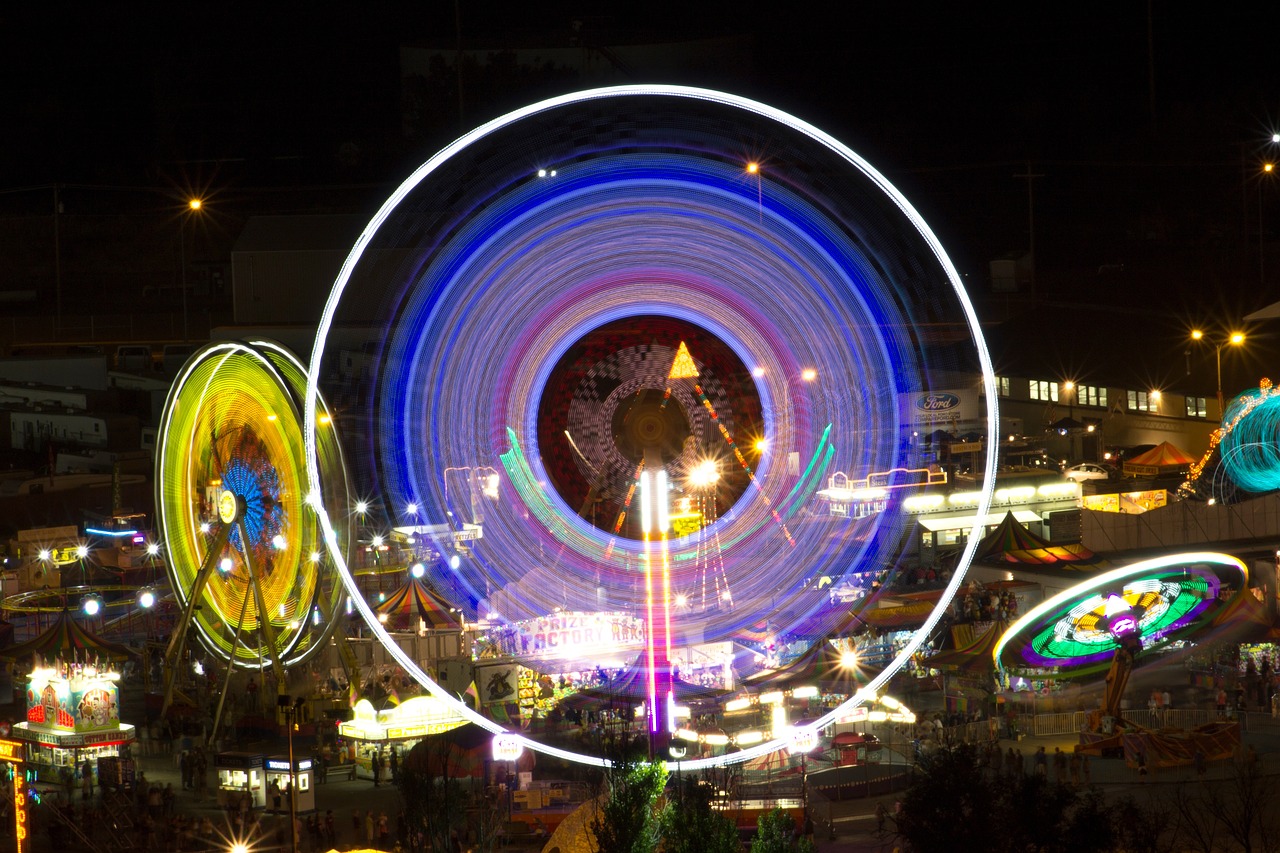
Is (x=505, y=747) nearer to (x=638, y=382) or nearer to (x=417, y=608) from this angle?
(x=638, y=382)

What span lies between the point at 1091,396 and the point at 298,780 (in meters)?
29.3

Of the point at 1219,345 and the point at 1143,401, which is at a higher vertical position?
the point at 1219,345

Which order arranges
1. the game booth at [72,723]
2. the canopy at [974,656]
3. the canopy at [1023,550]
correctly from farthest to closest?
1. the canopy at [1023,550]
2. the canopy at [974,656]
3. the game booth at [72,723]

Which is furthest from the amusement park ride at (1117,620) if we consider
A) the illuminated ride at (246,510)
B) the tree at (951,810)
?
the illuminated ride at (246,510)

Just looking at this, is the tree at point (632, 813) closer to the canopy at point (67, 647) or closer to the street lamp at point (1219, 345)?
the canopy at point (67, 647)

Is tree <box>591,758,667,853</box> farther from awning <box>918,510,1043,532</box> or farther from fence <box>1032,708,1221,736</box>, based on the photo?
awning <box>918,510,1043,532</box>

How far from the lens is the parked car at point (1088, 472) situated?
39.1m

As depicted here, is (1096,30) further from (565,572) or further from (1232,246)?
(565,572)

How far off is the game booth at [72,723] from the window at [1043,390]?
2875 centimetres

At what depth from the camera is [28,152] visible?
261 ft

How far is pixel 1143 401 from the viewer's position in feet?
148

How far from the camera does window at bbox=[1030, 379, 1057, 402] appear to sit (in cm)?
4706

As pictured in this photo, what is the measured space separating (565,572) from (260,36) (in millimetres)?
57044

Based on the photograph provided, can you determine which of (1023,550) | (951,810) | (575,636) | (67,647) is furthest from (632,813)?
(1023,550)
